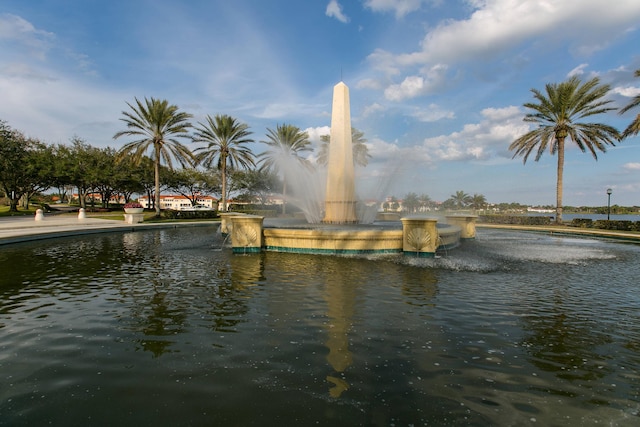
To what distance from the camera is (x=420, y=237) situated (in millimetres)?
12445

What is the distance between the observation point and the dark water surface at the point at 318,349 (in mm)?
3047

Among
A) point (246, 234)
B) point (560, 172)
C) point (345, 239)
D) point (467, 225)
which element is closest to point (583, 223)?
point (560, 172)

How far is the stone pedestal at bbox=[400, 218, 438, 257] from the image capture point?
1232cm

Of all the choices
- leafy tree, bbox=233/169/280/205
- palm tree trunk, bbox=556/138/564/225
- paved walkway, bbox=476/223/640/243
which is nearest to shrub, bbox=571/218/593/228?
palm tree trunk, bbox=556/138/564/225

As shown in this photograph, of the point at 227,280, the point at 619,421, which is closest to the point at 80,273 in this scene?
the point at 227,280

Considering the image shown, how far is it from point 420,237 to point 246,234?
7033 mm

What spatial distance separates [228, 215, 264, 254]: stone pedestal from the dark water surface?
14.2 ft

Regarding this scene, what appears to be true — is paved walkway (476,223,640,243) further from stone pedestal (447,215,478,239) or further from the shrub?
stone pedestal (447,215,478,239)

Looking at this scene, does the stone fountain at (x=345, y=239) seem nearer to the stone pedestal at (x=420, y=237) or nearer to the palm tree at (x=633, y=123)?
the stone pedestal at (x=420, y=237)

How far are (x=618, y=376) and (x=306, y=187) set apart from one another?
21.0 m

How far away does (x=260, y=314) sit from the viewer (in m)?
5.71

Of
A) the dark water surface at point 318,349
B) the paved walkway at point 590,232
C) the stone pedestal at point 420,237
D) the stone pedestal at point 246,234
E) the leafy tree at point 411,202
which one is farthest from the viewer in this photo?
the leafy tree at point 411,202

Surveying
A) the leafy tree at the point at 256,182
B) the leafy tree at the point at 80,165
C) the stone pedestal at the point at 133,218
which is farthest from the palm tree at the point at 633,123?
the leafy tree at the point at 80,165

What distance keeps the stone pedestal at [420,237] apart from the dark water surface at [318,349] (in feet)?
11.7
